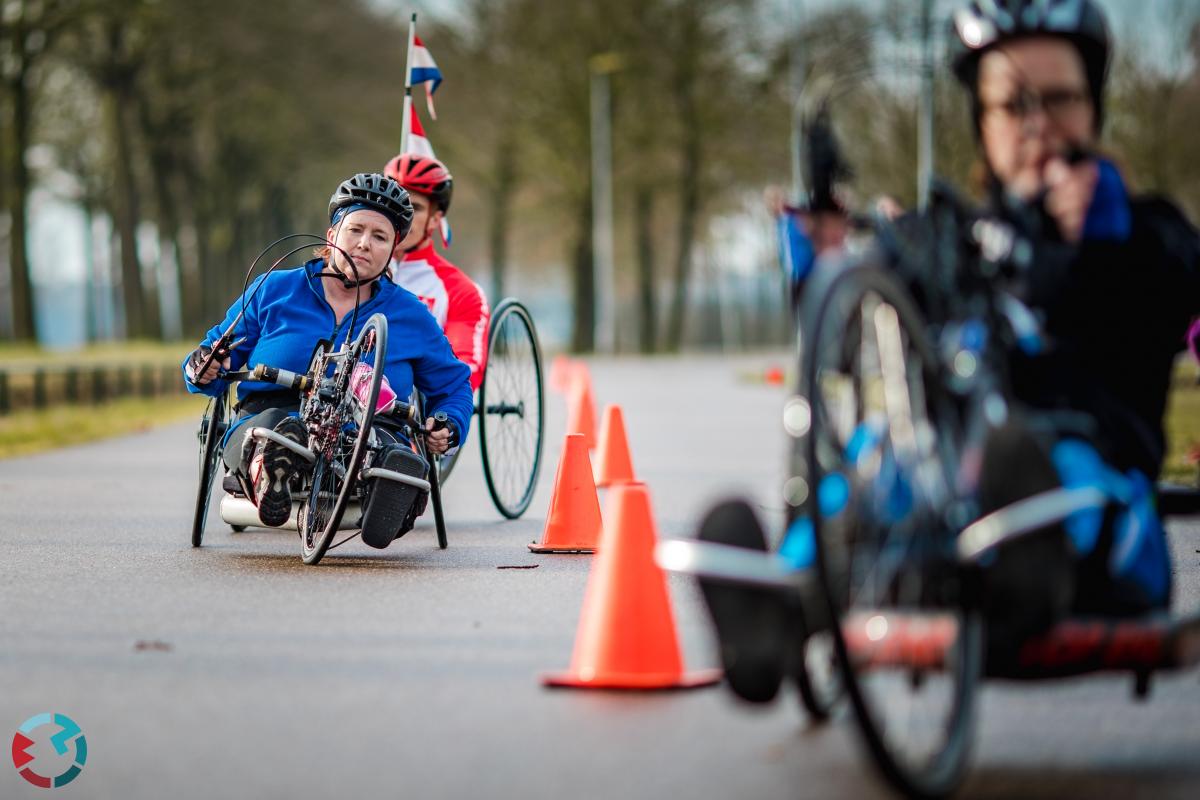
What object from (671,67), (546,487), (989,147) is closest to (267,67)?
(671,67)

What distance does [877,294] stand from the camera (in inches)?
161

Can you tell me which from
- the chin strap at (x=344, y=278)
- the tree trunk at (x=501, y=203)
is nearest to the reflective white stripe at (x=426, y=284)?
the chin strap at (x=344, y=278)

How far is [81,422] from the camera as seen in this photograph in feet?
65.9

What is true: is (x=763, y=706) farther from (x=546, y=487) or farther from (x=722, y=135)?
(x=722, y=135)

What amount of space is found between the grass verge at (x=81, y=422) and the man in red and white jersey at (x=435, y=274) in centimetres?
668

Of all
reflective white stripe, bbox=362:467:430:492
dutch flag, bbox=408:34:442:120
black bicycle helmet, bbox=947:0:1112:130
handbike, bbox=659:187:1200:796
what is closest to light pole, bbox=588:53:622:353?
dutch flag, bbox=408:34:442:120

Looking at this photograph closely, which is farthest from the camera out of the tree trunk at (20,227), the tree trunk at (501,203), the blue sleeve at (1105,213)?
the tree trunk at (501,203)

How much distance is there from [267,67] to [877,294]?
34050 millimetres

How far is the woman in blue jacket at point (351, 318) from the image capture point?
333 inches

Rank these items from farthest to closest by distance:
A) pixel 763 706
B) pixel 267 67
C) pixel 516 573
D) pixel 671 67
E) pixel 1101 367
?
1. pixel 671 67
2. pixel 267 67
3. pixel 516 573
4. pixel 1101 367
5. pixel 763 706

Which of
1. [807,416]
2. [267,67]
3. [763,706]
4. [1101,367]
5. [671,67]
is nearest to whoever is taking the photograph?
[807,416]

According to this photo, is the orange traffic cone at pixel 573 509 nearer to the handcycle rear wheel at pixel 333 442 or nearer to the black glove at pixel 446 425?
the black glove at pixel 446 425

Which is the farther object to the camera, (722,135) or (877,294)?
(722,135)

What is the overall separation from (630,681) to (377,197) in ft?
12.7
